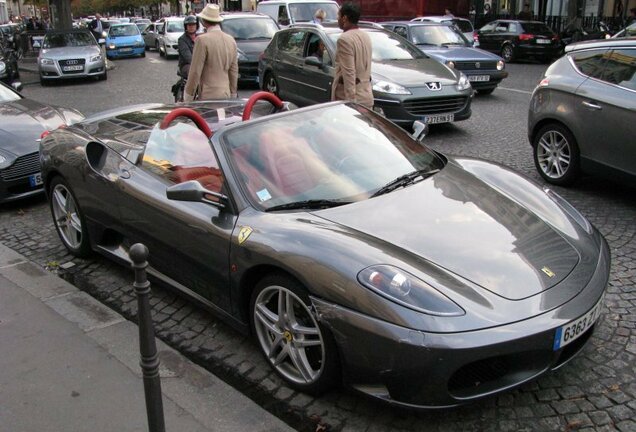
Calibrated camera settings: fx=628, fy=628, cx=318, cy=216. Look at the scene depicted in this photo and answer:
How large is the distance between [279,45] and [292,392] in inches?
363

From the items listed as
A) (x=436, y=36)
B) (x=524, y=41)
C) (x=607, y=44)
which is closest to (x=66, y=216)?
(x=607, y=44)

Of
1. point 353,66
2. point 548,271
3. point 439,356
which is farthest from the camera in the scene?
point 353,66

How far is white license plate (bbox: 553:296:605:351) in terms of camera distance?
2.79m

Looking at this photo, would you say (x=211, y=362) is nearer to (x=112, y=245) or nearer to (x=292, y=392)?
(x=292, y=392)

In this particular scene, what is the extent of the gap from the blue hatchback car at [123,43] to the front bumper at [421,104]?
20.5 metres

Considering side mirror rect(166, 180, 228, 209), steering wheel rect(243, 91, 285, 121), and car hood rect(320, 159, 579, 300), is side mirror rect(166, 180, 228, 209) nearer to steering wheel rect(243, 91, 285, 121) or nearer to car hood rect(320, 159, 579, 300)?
car hood rect(320, 159, 579, 300)

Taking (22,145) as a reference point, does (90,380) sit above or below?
below

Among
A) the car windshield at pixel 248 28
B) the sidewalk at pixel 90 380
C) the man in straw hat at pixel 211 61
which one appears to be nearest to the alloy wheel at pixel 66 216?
the sidewalk at pixel 90 380

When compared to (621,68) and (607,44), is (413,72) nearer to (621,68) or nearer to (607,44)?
(607,44)

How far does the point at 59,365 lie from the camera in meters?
3.50

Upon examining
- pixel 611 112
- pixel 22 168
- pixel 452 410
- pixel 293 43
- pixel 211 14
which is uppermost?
pixel 211 14

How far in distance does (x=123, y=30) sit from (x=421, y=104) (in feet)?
72.7

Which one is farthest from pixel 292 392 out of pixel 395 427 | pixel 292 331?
pixel 395 427

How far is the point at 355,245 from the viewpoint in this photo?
3055 millimetres
